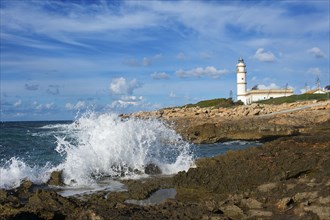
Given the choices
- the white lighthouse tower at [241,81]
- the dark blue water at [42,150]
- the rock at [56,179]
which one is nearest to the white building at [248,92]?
the white lighthouse tower at [241,81]

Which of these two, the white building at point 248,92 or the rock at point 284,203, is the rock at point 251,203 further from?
the white building at point 248,92

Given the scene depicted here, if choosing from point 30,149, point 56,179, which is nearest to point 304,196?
→ point 56,179

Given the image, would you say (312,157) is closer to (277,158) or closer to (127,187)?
(277,158)

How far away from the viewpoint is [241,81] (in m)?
68.0

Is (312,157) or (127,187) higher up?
(312,157)

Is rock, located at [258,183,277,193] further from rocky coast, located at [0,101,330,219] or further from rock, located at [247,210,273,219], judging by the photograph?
rock, located at [247,210,273,219]

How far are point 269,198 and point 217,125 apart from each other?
19.1 metres

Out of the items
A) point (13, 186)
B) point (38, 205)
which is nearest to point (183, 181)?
point (38, 205)

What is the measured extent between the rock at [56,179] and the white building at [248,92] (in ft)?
192

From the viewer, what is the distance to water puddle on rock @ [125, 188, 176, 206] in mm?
8159

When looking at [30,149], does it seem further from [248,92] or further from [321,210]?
[248,92]

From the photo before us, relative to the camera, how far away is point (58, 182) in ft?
35.9

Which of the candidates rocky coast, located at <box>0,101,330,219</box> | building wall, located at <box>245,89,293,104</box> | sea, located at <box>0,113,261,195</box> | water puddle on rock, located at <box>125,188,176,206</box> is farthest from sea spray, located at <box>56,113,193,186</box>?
building wall, located at <box>245,89,293,104</box>

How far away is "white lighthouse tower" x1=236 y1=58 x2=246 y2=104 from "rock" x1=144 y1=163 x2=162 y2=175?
5638 centimetres
